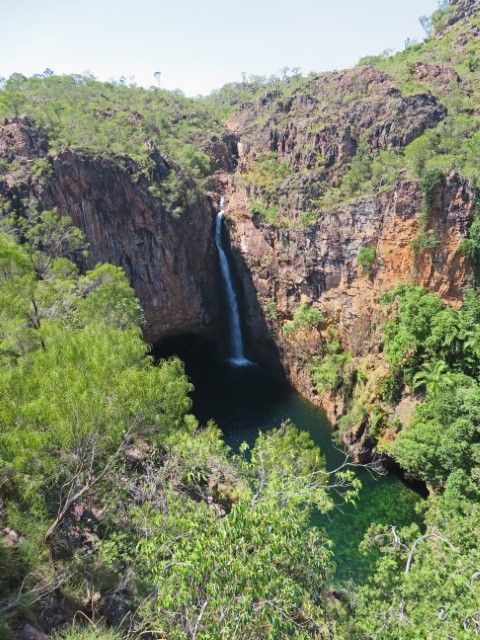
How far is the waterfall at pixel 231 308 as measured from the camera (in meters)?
34.9

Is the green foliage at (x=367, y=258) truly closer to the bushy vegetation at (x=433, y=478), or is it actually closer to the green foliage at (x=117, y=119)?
the bushy vegetation at (x=433, y=478)

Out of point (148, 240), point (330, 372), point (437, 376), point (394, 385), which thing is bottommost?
point (330, 372)

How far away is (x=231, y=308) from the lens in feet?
116

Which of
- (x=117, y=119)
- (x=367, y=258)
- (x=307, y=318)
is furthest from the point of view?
(x=117, y=119)

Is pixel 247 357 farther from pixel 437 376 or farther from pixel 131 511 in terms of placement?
pixel 131 511

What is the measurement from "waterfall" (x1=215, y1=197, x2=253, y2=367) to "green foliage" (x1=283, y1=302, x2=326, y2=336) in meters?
7.08

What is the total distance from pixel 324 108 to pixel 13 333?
31168mm

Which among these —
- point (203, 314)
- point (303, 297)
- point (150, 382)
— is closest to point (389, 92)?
point (303, 297)

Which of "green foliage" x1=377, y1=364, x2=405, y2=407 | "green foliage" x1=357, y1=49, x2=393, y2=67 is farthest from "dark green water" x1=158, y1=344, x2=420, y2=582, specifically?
"green foliage" x1=357, y1=49, x2=393, y2=67

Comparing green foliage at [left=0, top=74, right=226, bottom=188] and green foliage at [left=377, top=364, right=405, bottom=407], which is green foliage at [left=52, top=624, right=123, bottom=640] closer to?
green foliage at [left=377, top=364, right=405, bottom=407]

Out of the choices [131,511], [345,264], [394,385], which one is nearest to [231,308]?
[345,264]

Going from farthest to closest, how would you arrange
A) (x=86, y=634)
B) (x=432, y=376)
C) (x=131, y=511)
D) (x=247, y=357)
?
(x=247, y=357) → (x=432, y=376) → (x=131, y=511) → (x=86, y=634)

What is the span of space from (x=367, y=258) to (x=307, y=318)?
5.65 meters

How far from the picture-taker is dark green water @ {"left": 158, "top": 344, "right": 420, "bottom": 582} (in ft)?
54.0
